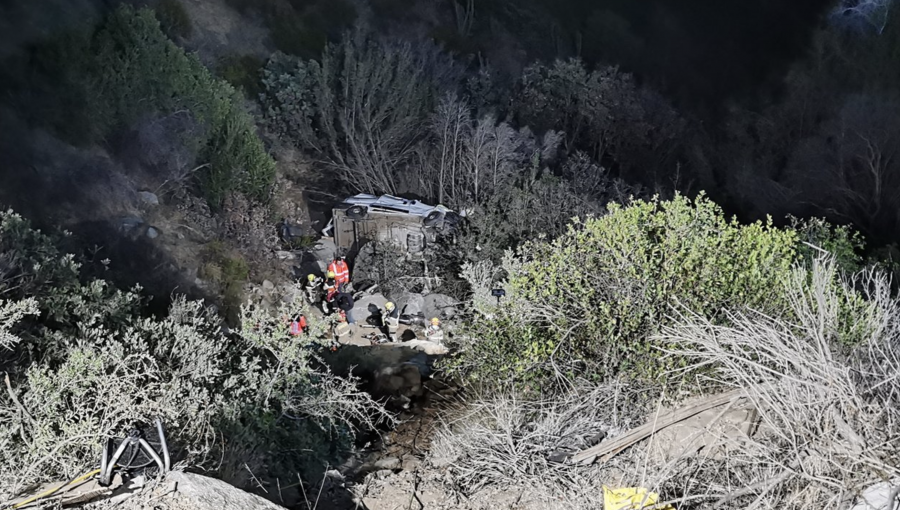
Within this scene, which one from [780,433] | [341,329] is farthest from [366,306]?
[780,433]

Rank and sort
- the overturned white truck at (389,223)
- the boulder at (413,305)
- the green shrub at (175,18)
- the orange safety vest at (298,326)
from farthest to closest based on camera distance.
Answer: the green shrub at (175,18) < the overturned white truck at (389,223) < the boulder at (413,305) < the orange safety vest at (298,326)

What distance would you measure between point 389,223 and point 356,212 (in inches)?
36.8

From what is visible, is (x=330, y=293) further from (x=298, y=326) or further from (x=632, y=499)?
(x=632, y=499)

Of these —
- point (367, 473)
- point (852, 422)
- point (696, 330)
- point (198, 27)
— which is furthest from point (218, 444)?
point (198, 27)

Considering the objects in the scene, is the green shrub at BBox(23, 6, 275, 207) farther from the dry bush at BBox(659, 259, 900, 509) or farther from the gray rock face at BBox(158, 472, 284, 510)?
the dry bush at BBox(659, 259, 900, 509)

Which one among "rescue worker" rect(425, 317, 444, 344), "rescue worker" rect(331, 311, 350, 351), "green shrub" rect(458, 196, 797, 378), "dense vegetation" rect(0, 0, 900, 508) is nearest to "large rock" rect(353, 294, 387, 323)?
"rescue worker" rect(331, 311, 350, 351)

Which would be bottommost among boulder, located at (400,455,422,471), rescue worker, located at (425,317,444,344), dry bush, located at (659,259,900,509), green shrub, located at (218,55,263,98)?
rescue worker, located at (425,317,444,344)

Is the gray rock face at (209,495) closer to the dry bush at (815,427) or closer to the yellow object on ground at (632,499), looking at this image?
the yellow object on ground at (632,499)

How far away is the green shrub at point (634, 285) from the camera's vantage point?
992 centimetres

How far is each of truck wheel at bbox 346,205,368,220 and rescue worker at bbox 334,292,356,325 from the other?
4125 mm

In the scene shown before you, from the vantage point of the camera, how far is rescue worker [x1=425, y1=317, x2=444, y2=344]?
16.6 m

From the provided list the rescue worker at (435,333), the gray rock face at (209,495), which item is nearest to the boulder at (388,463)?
the gray rock face at (209,495)

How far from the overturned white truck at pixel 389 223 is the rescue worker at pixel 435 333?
4146 millimetres

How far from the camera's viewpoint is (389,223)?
21406mm
